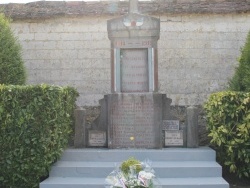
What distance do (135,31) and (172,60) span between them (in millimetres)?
3085

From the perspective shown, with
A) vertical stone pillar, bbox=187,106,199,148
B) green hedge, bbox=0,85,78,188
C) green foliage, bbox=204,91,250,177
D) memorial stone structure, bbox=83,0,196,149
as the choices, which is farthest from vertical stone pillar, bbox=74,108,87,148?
green foliage, bbox=204,91,250,177

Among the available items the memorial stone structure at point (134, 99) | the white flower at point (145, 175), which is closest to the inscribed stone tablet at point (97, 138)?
the memorial stone structure at point (134, 99)

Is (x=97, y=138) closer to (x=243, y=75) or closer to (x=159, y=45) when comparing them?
(x=243, y=75)

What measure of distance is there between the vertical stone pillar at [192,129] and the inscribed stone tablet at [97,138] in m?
1.56

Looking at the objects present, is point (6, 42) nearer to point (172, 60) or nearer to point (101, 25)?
point (101, 25)

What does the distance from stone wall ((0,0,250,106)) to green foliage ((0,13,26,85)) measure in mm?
2146

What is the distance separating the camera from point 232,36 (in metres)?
10.4

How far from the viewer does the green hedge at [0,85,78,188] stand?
6.18m

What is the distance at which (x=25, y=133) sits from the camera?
619 cm

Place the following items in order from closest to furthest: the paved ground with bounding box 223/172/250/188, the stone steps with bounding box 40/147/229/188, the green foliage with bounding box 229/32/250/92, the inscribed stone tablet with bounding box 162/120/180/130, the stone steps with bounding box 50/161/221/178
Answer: the stone steps with bounding box 40/147/229/188 → the stone steps with bounding box 50/161/221/178 → the paved ground with bounding box 223/172/250/188 → the inscribed stone tablet with bounding box 162/120/180/130 → the green foliage with bounding box 229/32/250/92

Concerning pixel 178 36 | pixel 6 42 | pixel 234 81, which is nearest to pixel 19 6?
pixel 6 42

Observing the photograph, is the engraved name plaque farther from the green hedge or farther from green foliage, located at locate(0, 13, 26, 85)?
green foliage, located at locate(0, 13, 26, 85)

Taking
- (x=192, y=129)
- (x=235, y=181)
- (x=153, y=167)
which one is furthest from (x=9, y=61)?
(x=235, y=181)

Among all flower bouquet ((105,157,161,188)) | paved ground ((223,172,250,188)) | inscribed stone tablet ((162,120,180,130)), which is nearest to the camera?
flower bouquet ((105,157,161,188))
